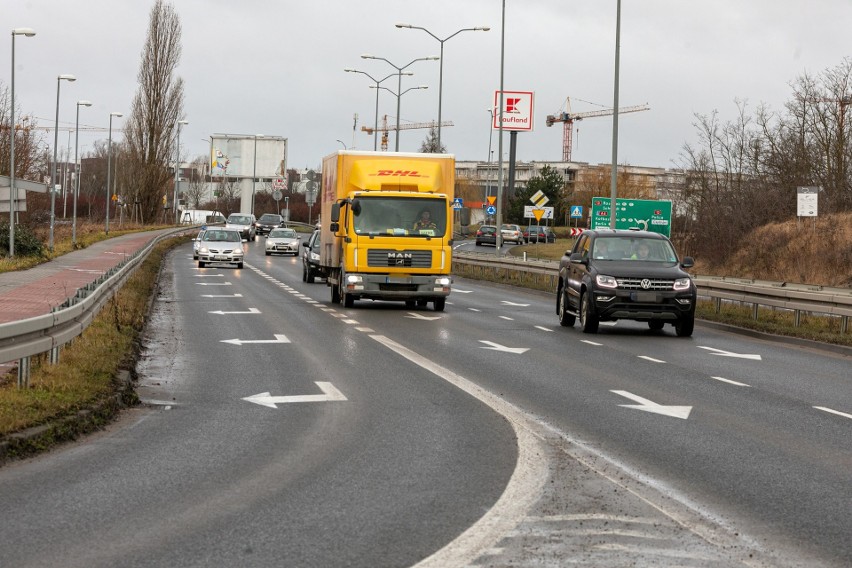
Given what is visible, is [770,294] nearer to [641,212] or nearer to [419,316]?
[419,316]

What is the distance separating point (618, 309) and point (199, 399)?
1052cm

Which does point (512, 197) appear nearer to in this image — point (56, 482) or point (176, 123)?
point (176, 123)

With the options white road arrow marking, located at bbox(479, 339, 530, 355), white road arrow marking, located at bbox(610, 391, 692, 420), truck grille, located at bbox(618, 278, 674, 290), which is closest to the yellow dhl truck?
truck grille, located at bbox(618, 278, 674, 290)

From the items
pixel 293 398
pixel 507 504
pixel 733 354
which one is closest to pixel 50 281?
pixel 733 354

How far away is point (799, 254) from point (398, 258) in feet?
65.0

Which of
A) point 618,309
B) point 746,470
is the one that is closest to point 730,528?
point 746,470

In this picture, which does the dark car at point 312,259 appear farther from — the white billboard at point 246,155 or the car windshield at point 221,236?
the white billboard at point 246,155

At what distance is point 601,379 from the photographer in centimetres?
1451

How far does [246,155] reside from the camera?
11788 centimetres

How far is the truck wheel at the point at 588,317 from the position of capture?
848 inches

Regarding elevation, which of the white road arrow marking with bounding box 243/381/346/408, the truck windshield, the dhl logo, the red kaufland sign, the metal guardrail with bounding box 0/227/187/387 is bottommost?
the white road arrow marking with bounding box 243/381/346/408

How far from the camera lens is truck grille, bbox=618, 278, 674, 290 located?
21.3 metres

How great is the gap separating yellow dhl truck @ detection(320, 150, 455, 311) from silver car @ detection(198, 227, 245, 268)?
22798 millimetres

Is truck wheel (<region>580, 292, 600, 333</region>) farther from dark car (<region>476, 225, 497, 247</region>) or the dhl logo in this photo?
dark car (<region>476, 225, 497, 247</region>)
